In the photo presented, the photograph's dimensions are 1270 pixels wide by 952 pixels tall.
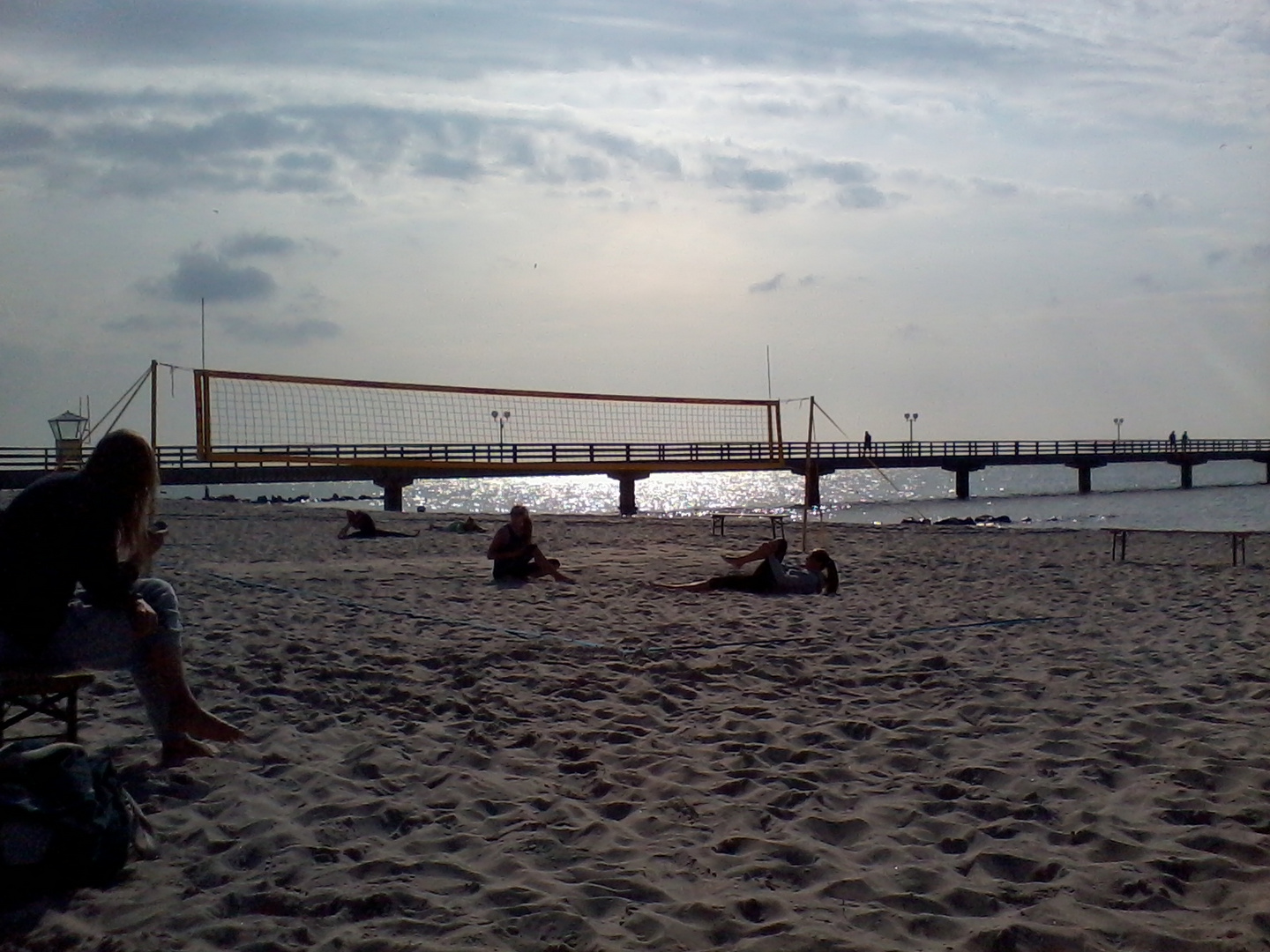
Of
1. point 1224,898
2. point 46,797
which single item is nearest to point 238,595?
point 46,797

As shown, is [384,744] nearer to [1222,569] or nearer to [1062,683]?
[1062,683]

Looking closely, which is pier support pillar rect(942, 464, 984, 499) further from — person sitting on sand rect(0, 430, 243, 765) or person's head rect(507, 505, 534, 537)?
person sitting on sand rect(0, 430, 243, 765)

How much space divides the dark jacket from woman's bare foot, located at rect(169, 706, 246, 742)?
496mm

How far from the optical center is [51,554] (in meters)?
2.95

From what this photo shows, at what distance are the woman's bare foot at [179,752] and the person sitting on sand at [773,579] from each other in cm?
484

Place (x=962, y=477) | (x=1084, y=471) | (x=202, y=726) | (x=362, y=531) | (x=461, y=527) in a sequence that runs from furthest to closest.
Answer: (x=1084, y=471)
(x=962, y=477)
(x=461, y=527)
(x=362, y=531)
(x=202, y=726)

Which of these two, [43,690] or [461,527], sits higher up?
[43,690]

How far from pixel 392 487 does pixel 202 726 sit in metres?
23.6

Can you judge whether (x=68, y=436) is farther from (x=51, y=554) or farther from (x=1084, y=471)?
(x=1084, y=471)

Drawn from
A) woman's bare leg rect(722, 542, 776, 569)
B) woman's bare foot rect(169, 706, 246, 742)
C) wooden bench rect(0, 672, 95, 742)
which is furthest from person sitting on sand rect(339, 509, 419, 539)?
wooden bench rect(0, 672, 95, 742)

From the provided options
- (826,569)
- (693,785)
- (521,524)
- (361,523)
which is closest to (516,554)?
(521,524)

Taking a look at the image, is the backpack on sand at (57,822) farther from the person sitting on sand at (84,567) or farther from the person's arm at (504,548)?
the person's arm at (504,548)

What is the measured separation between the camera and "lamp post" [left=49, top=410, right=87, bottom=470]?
783 inches

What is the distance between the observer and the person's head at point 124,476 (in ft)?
9.95
